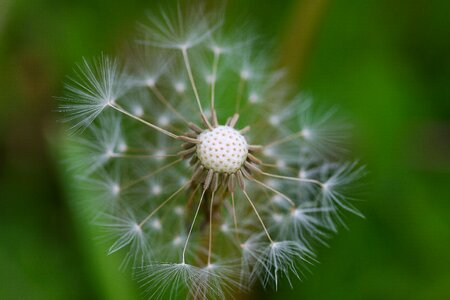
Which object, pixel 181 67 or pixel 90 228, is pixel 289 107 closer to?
pixel 181 67

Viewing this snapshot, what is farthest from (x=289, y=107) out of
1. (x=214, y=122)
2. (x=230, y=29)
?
(x=214, y=122)

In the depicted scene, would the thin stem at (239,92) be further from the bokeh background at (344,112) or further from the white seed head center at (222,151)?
the white seed head center at (222,151)

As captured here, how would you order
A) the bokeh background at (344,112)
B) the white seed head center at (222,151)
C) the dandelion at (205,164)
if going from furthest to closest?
the bokeh background at (344,112)
the dandelion at (205,164)
the white seed head center at (222,151)

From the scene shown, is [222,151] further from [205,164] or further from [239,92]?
[239,92]

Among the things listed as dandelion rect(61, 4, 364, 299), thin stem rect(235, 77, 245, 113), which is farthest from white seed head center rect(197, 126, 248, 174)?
thin stem rect(235, 77, 245, 113)

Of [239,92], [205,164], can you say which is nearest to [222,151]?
[205,164]

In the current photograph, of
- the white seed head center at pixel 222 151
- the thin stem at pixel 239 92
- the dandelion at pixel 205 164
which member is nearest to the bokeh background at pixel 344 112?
the dandelion at pixel 205 164

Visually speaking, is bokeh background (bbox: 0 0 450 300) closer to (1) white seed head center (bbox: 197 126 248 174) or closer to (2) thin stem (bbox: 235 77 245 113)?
(2) thin stem (bbox: 235 77 245 113)
